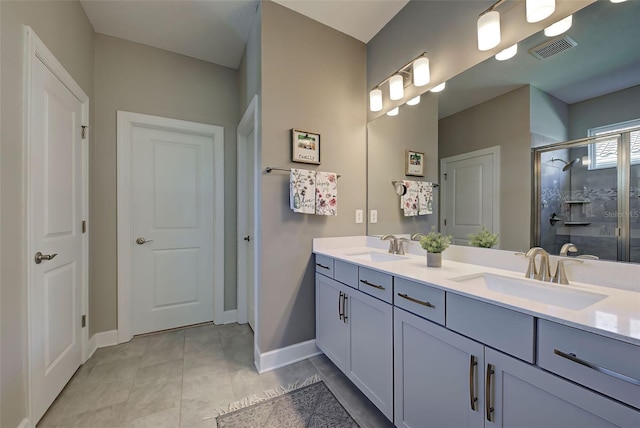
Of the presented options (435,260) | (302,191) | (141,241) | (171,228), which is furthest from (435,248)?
(141,241)

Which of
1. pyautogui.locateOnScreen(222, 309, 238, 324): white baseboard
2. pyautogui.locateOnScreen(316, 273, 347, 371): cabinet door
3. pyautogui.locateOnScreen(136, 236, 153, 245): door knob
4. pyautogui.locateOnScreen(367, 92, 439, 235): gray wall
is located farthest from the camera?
pyautogui.locateOnScreen(222, 309, 238, 324): white baseboard

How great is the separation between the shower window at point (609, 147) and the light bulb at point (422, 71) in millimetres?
956

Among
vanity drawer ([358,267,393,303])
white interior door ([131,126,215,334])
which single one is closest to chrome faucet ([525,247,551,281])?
vanity drawer ([358,267,393,303])

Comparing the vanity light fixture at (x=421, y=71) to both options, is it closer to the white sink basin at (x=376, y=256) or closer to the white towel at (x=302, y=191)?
the white towel at (x=302, y=191)

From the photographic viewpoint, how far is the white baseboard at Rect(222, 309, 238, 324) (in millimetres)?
2688

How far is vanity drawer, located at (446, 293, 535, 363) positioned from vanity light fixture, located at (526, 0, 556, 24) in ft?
4.32

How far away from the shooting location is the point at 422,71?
1714 mm

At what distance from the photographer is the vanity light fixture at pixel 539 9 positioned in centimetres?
113

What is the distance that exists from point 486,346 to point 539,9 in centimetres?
147

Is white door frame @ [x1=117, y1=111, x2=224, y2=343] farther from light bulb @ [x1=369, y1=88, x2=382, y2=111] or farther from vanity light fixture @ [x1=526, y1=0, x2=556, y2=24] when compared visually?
vanity light fixture @ [x1=526, y1=0, x2=556, y2=24]

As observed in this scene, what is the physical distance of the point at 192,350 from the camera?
7.10 ft

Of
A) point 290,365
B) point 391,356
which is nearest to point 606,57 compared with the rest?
point 391,356

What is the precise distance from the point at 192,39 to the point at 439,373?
10.2 ft

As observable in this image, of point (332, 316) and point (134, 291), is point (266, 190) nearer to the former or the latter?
point (332, 316)
